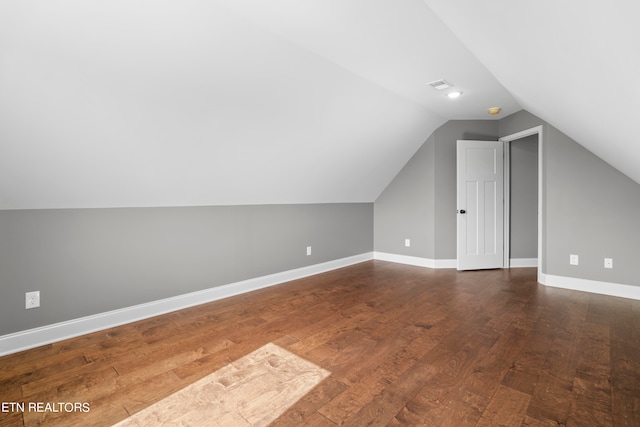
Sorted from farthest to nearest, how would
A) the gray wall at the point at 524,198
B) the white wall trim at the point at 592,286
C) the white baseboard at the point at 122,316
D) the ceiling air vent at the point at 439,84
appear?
the gray wall at the point at 524,198, the white wall trim at the point at 592,286, the ceiling air vent at the point at 439,84, the white baseboard at the point at 122,316

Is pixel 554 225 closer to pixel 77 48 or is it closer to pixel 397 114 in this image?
pixel 397 114

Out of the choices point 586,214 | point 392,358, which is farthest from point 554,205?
point 392,358

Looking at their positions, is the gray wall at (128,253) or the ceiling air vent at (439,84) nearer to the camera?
the gray wall at (128,253)

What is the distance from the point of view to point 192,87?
2160mm

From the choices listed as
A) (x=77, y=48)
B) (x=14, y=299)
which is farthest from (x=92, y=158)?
(x=14, y=299)

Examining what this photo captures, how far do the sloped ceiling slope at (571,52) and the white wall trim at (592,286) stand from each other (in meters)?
1.42

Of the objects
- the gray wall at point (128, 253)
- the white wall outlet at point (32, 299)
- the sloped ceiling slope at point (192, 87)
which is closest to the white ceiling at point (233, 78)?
the sloped ceiling slope at point (192, 87)

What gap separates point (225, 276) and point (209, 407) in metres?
1.90

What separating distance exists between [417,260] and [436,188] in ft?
3.69

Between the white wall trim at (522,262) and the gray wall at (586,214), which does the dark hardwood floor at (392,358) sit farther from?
the white wall trim at (522,262)

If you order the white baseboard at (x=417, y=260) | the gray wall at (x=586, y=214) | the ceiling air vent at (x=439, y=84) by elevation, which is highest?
the ceiling air vent at (x=439, y=84)

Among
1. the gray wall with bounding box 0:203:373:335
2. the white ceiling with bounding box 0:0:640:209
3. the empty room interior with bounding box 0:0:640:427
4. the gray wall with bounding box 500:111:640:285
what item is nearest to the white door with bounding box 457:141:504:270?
the empty room interior with bounding box 0:0:640:427

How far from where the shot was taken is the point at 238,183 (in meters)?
3.26

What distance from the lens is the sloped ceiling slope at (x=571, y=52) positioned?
105 cm
